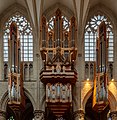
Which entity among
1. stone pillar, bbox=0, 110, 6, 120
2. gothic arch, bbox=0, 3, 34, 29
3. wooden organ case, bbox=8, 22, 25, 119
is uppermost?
gothic arch, bbox=0, 3, 34, 29

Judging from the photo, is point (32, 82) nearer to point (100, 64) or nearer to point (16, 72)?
point (16, 72)

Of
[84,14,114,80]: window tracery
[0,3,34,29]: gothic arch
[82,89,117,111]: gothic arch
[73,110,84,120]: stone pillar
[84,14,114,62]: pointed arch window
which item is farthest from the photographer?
[0,3,34,29]: gothic arch

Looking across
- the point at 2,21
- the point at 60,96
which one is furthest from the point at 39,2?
the point at 60,96

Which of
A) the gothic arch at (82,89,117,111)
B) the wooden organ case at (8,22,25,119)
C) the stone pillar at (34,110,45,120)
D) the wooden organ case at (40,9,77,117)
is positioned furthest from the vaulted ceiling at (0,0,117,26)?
the stone pillar at (34,110,45,120)

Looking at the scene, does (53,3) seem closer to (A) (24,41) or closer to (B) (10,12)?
(B) (10,12)

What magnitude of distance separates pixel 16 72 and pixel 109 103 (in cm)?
713

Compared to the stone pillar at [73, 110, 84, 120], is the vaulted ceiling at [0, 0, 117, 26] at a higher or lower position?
higher

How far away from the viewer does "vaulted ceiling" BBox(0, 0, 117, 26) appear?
48.2 meters

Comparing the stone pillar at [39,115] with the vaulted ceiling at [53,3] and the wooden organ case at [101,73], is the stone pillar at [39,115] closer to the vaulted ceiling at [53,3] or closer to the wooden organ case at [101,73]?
the wooden organ case at [101,73]

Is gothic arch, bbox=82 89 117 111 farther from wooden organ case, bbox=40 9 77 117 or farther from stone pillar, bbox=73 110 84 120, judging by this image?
wooden organ case, bbox=40 9 77 117

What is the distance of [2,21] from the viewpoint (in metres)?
49.8

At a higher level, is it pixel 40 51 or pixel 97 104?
pixel 40 51

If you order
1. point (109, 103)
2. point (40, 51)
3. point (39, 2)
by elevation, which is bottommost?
point (109, 103)

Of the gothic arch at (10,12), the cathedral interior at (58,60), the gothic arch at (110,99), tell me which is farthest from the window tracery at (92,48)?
the gothic arch at (10,12)
